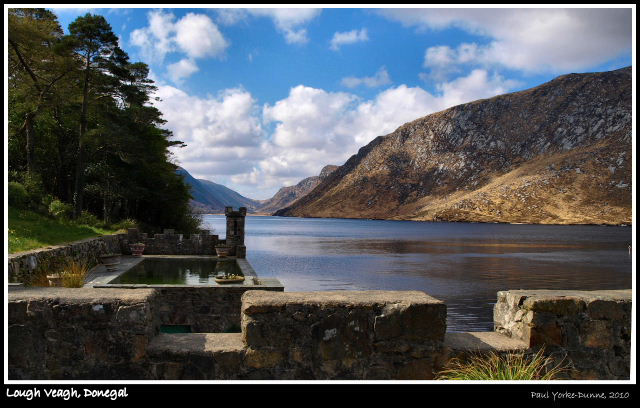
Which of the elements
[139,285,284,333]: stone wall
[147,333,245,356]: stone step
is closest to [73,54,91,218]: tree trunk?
[139,285,284,333]: stone wall

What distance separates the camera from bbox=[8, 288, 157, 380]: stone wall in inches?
182

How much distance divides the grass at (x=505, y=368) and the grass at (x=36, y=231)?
38.8ft

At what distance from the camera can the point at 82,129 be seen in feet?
101

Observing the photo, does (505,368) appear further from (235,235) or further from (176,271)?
(235,235)

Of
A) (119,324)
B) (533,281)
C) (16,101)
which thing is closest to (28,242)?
(119,324)

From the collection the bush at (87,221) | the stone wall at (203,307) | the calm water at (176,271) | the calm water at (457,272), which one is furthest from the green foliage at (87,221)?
the stone wall at (203,307)

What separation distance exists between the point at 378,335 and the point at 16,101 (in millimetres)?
30315

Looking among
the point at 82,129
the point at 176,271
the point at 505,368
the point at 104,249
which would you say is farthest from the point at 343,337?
the point at 82,129

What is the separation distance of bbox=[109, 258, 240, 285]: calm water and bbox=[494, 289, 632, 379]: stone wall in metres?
12.8

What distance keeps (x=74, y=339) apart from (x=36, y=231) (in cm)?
1469

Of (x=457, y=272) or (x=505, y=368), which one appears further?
(x=457, y=272)

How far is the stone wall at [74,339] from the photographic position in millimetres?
4625

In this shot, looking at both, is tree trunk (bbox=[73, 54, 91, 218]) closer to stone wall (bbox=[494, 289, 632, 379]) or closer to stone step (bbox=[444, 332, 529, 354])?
stone step (bbox=[444, 332, 529, 354])

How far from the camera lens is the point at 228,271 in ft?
66.8
